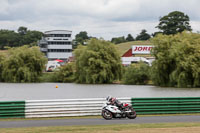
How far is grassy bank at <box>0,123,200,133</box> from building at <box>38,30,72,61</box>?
427 feet

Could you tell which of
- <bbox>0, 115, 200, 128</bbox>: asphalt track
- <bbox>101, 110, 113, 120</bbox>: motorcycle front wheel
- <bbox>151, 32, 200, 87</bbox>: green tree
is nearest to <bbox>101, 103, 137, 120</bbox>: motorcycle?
<bbox>101, 110, 113, 120</bbox>: motorcycle front wheel

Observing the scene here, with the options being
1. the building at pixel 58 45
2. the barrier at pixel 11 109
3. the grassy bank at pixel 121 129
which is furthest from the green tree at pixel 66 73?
the building at pixel 58 45

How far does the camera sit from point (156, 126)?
17250 millimetres

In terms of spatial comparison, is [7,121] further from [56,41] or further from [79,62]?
[56,41]

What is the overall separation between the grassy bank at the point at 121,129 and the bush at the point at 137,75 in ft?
167

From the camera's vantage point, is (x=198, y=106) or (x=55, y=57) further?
(x=55, y=57)

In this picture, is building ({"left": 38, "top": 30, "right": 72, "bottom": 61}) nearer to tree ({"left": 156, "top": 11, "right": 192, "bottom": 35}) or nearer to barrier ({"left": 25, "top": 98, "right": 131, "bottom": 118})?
tree ({"left": 156, "top": 11, "right": 192, "bottom": 35})

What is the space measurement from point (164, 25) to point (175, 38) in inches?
3217

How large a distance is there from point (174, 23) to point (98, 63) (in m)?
79.7

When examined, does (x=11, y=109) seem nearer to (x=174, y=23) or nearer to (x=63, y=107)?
(x=63, y=107)

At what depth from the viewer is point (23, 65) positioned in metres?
76.6

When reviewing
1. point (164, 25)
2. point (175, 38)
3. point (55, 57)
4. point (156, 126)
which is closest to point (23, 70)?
point (175, 38)

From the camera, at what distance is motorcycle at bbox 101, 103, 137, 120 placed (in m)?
20.2

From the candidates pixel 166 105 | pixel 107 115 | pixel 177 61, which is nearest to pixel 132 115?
pixel 107 115
